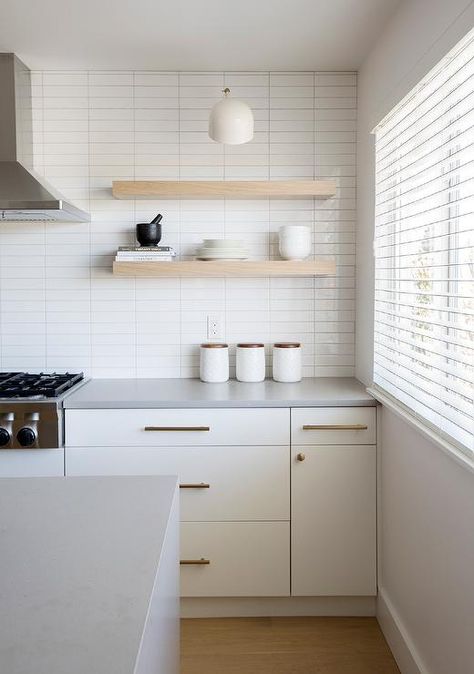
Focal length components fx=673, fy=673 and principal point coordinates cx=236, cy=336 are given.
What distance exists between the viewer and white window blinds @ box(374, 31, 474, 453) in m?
1.86

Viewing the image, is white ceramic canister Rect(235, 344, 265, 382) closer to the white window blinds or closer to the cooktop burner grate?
the white window blinds

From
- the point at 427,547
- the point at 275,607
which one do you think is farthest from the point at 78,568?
the point at 275,607

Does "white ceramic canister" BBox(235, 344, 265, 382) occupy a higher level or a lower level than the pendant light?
lower

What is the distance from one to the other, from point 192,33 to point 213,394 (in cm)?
150

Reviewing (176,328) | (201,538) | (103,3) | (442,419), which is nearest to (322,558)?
(201,538)

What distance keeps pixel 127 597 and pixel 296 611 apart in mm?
2049

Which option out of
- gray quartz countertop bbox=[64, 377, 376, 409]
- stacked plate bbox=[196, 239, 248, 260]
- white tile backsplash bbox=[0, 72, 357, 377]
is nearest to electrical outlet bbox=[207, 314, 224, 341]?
white tile backsplash bbox=[0, 72, 357, 377]

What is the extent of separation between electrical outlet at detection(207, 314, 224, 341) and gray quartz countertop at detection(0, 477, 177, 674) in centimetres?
169

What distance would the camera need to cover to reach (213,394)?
2.90 metres

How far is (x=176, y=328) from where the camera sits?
335 centimetres

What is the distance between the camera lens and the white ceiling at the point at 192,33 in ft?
8.19

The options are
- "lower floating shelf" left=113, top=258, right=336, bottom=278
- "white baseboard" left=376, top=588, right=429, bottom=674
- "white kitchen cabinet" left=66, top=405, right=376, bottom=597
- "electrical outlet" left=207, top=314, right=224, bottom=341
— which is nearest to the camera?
"white baseboard" left=376, top=588, right=429, bottom=674

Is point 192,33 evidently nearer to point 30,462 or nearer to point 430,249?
point 430,249

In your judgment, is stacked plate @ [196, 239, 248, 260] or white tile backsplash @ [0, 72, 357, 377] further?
white tile backsplash @ [0, 72, 357, 377]
